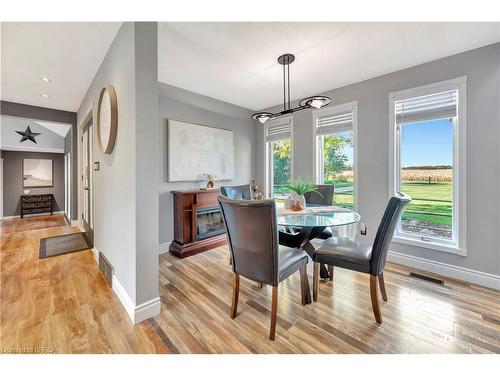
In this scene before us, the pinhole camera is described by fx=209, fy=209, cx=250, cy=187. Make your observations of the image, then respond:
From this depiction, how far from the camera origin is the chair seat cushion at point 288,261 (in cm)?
158

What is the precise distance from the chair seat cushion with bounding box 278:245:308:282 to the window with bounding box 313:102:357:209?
1.79 metres

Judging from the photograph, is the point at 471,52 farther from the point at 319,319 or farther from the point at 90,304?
the point at 90,304

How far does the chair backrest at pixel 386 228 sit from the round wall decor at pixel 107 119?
2430 millimetres

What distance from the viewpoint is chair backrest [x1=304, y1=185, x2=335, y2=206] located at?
9.26 ft

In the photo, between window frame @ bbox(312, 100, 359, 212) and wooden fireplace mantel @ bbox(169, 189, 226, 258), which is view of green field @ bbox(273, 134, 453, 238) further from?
wooden fireplace mantel @ bbox(169, 189, 226, 258)

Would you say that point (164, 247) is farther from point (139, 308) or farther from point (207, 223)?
point (139, 308)

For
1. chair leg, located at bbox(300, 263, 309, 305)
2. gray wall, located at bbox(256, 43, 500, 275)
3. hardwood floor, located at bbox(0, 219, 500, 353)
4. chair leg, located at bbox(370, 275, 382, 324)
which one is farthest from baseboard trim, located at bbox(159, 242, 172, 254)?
gray wall, located at bbox(256, 43, 500, 275)

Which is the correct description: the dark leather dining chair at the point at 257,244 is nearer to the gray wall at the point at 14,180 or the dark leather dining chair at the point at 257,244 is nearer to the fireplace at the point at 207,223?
the fireplace at the point at 207,223

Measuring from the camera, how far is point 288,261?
167 cm

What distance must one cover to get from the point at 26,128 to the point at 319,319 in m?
8.23

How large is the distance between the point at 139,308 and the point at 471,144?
3.58 metres

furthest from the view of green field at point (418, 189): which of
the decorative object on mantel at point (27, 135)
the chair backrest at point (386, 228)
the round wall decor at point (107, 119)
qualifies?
the decorative object on mantel at point (27, 135)
